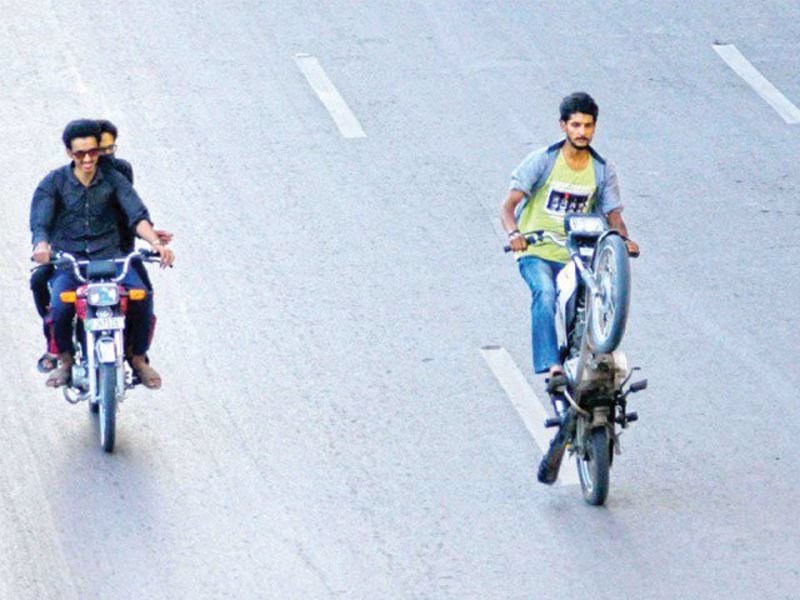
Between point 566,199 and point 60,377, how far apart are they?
2978 millimetres

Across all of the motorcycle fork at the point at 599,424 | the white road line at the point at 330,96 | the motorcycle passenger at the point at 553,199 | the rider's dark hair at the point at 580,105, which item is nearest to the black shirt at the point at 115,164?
the motorcycle passenger at the point at 553,199

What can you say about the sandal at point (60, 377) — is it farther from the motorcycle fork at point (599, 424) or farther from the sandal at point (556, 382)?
the motorcycle fork at point (599, 424)

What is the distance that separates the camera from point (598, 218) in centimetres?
1114

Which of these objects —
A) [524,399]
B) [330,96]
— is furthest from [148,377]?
[330,96]

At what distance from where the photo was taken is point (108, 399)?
37.2 feet

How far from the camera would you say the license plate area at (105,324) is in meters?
11.4

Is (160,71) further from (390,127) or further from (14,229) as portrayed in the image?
(14,229)

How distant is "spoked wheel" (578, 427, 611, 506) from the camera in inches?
421

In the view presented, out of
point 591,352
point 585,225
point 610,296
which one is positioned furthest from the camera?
point 585,225

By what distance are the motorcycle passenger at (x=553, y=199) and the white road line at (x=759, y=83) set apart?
6467mm

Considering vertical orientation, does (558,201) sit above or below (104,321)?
above

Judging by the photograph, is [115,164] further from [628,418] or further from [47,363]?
[628,418]

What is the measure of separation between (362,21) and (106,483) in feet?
29.1

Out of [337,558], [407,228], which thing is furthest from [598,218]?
[407,228]
